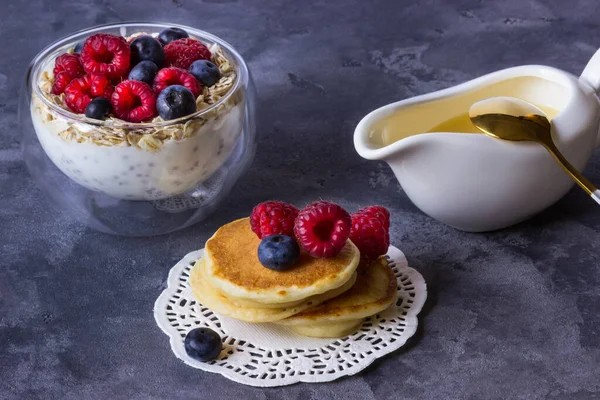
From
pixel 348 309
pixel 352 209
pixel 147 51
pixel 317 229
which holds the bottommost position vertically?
pixel 352 209

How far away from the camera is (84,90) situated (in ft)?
5.73

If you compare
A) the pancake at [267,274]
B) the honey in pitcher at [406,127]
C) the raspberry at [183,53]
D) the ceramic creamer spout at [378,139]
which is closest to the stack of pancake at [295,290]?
the pancake at [267,274]

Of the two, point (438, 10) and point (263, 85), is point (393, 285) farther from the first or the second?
point (438, 10)

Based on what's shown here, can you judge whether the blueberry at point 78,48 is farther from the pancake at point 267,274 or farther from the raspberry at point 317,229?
the raspberry at point 317,229

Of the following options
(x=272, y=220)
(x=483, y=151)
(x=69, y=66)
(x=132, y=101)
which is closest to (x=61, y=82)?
(x=69, y=66)

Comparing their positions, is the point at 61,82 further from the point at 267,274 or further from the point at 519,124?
the point at 519,124

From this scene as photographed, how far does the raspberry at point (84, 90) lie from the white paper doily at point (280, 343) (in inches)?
14.8

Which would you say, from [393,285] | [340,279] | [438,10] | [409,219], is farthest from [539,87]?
[438,10]

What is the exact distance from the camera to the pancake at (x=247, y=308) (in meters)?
1.52

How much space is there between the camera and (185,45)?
1859mm

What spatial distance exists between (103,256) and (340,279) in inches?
21.0

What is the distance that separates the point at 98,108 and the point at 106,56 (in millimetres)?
151

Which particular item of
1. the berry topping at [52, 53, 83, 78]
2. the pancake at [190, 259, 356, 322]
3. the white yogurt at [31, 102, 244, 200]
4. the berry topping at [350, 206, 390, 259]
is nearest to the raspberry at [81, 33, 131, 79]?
the berry topping at [52, 53, 83, 78]

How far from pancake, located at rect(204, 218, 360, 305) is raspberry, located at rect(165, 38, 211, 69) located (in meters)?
0.42
